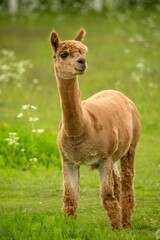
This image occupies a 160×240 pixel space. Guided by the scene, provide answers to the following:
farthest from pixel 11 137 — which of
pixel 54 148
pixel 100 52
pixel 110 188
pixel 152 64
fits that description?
pixel 100 52

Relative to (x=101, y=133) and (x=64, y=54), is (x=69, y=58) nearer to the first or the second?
(x=64, y=54)

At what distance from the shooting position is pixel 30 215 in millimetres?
9625

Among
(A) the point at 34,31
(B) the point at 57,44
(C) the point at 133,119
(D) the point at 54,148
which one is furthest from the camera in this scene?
(A) the point at 34,31

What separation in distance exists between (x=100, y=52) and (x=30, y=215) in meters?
15.9

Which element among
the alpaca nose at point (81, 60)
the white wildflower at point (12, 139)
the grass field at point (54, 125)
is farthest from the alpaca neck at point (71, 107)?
the white wildflower at point (12, 139)

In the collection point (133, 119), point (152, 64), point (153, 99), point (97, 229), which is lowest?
point (97, 229)

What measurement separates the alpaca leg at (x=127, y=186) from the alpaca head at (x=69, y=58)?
5.63 feet

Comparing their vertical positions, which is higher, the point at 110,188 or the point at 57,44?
the point at 57,44

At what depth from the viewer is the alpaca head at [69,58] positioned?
8.84 meters

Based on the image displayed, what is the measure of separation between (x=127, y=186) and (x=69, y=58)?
6.35 ft

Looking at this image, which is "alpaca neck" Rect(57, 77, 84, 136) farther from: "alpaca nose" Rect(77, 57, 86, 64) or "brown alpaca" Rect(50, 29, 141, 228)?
"alpaca nose" Rect(77, 57, 86, 64)

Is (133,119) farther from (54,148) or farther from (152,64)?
(152,64)

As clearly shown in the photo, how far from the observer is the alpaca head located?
8.84 m

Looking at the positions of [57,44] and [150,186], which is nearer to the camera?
[57,44]
